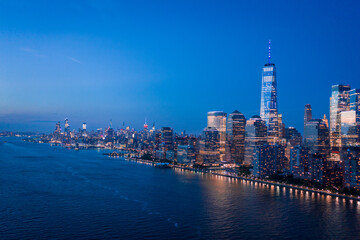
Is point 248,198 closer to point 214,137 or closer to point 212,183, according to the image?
point 212,183

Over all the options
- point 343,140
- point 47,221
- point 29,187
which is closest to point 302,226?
point 47,221

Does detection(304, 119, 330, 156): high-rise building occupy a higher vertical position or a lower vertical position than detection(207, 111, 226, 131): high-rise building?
lower

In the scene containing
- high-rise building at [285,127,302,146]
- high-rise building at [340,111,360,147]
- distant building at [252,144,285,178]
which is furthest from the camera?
high-rise building at [285,127,302,146]

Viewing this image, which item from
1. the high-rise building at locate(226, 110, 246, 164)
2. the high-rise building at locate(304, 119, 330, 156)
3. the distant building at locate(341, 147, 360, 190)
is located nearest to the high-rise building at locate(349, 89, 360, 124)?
the high-rise building at locate(304, 119, 330, 156)

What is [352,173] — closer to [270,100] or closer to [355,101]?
[270,100]

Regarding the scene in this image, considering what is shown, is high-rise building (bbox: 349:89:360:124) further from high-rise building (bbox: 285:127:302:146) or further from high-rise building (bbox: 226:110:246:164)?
high-rise building (bbox: 226:110:246:164)

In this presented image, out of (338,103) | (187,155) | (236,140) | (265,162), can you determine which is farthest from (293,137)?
(265,162)

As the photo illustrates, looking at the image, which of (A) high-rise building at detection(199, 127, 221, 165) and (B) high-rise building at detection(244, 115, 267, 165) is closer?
(A) high-rise building at detection(199, 127, 221, 165)
